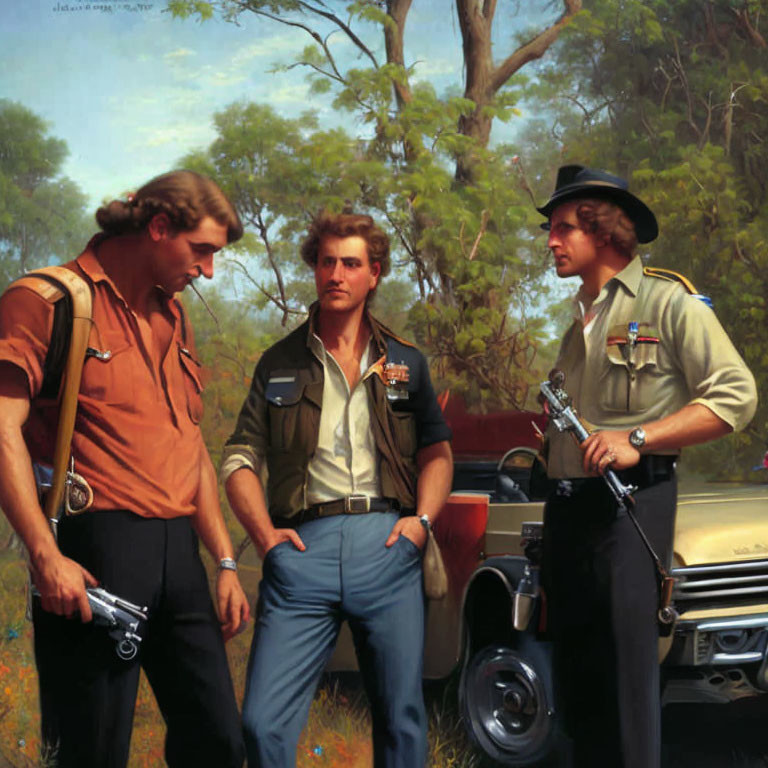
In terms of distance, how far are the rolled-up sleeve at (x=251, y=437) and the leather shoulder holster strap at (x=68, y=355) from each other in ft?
2.44

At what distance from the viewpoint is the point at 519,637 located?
5195mm

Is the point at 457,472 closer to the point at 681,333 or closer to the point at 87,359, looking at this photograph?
the point at 681,333

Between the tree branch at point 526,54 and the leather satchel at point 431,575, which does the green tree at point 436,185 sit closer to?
the tree branch at point 526,54

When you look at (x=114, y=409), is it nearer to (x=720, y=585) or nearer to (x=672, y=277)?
(x=672, y=277)

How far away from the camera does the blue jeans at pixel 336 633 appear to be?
4.00 metres

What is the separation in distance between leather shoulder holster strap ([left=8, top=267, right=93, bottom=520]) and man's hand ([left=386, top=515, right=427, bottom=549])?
1154 mm

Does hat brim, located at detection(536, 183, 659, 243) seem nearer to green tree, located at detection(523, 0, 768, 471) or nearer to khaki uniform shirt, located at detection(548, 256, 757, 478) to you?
khaki uniform shirt, located at detection(548, 256, 757, 478)

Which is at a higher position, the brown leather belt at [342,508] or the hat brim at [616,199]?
the hat brim at [616,199]

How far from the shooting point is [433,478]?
4285 mm

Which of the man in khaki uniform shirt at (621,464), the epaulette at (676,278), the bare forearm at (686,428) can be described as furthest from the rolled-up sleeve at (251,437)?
the epaulette at (676,278)

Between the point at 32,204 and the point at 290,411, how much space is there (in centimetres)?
482

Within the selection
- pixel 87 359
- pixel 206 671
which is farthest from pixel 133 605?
pixel 87 359

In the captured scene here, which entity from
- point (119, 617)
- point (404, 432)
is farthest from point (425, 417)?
point (119, 617)

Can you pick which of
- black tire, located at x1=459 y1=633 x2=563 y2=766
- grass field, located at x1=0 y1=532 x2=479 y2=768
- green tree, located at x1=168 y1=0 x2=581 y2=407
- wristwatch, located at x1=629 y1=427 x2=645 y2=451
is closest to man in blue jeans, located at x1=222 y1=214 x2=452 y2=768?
wristwatch, located at x1=629 y1=427 x2=645 y2=451
